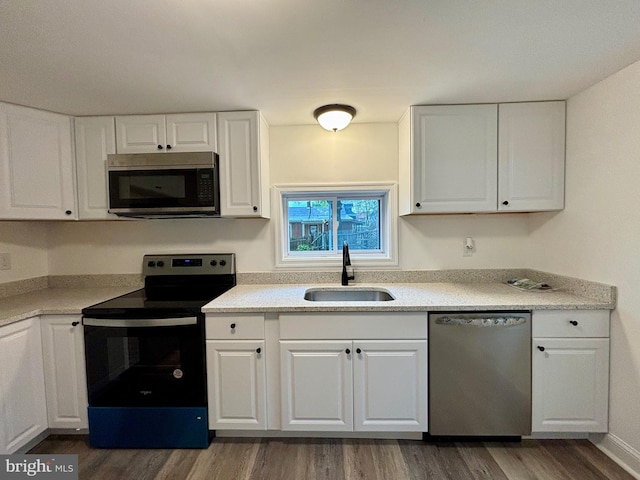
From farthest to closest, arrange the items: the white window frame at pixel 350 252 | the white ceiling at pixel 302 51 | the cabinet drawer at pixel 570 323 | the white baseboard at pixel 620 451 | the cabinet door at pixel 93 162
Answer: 1. the white window frame at pixel 350 252
2. the cabinet door at pixel 93 162
3. the cabinet drawer at pixel 570 323
4. the white baseboard at pixel 620 451
5. the white ceiling at pixel 302 51

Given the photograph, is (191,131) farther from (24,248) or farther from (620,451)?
(620,451)

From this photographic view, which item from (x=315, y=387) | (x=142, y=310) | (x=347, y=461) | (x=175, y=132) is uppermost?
(x=175, y=132)

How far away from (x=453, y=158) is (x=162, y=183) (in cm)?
200

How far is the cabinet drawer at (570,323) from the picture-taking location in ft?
5.43

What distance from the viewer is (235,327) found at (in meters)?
1.74

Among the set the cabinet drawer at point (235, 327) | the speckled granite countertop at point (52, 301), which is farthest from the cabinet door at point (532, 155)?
the speckled granite countertop at point (52, 301)

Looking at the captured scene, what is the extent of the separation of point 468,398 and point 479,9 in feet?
6.37

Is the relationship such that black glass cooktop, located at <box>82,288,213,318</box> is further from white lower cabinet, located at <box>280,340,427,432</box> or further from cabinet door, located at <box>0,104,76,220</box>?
cabinet door, located at <box>0,104,76,220</box>

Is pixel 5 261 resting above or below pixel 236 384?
above

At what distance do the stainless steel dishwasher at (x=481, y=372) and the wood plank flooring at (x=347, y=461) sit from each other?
5.1 inches

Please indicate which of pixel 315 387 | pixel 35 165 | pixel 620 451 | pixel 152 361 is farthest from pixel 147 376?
pixel 620 451

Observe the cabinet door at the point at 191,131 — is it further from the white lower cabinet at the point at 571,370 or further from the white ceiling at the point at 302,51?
the white lower cabinet at the point at 571,370

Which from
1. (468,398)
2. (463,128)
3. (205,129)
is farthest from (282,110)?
(468,398)

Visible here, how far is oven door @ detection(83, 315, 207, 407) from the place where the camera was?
1.71 meters
